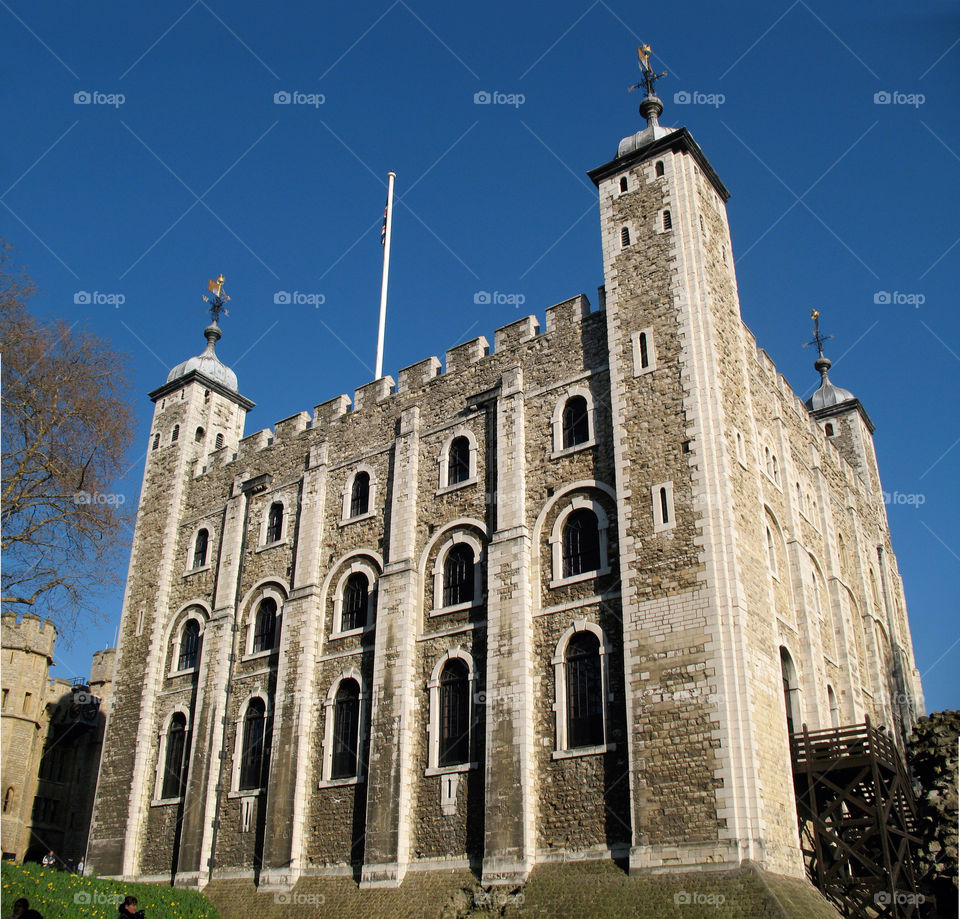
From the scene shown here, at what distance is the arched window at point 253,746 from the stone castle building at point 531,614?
0.08 meters

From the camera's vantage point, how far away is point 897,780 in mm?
20438

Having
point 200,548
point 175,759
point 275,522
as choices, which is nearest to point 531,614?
point 275,522

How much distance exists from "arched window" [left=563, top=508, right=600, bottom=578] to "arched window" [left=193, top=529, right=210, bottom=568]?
48.0ft

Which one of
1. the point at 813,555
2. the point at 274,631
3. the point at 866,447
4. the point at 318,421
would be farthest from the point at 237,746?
the point at 866,447

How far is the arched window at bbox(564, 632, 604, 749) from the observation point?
65.2 feet

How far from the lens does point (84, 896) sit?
20.7m

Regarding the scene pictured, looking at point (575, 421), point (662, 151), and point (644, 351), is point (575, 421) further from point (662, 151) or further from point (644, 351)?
point (662, 151)

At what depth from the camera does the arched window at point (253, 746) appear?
85.0 feet

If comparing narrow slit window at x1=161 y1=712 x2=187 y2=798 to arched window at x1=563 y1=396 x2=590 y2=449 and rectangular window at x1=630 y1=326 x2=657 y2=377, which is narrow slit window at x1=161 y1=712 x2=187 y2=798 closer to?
arched window at x1=563 y1=396 x2=590 y2=449

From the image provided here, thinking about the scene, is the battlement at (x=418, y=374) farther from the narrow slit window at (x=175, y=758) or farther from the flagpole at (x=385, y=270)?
the narrow slit window at (x=175, y=758)

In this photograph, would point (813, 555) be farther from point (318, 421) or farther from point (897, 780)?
point (318, 421)

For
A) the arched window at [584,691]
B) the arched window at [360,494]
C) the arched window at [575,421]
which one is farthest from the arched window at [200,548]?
the arched window at [584,691]

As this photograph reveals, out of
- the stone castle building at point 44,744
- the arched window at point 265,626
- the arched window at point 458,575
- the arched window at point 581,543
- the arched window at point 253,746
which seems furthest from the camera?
the stone castle building at point 44,744

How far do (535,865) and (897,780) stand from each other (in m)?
8.12
